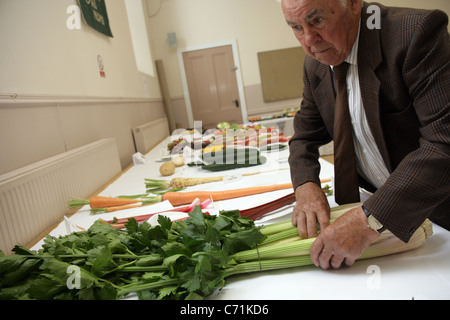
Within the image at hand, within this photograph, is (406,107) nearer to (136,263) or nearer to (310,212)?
(310,212)

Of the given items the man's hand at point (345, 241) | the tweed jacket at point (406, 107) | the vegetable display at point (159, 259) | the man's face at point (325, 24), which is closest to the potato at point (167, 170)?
the tweed jacket at point (406, 107)

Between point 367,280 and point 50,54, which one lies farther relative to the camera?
point 50,54

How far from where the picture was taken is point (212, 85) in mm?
8328

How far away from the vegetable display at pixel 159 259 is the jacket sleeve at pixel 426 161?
0.10 m

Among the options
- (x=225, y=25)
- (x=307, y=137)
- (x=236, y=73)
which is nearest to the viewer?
(x=307, y=137)

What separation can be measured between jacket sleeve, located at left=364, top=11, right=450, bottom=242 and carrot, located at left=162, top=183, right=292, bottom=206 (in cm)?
90

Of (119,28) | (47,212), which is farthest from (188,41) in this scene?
(47,212)

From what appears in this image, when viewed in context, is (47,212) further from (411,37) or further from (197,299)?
(411,37)

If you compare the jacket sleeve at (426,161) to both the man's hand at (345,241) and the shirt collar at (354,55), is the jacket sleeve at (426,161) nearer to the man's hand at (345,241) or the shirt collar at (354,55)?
the man's hand at (345,241)

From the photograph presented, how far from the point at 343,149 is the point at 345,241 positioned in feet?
1.59

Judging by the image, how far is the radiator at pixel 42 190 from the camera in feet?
5.32

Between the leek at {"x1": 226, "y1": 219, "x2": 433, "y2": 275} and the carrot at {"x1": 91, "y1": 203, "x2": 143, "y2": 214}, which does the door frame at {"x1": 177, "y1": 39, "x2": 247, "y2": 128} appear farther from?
the leek at {"x1": 226, "y1": 219, "x2": 433, "y2": 275}

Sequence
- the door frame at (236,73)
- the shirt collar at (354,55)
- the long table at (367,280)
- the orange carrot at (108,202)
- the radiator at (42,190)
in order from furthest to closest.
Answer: the door frame at (236,73), the orange carrot at (108,202), the radiator at (42,190), the shirt collar at (354,55), the long table at (367,280)

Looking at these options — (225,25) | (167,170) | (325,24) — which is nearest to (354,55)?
(325,24)
